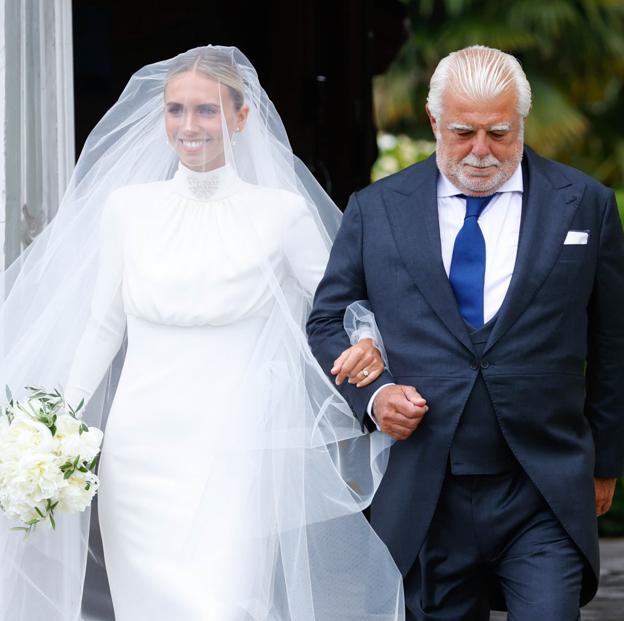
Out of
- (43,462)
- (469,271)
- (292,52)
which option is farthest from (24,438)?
(292,52)

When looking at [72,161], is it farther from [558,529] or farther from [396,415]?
[558,529]

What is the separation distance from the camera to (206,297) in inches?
161

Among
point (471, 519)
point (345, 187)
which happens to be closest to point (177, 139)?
point (471, 519)

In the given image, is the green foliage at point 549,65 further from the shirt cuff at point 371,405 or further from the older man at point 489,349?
the shirt cuff at point 371,405

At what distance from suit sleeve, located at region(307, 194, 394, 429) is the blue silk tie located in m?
0.28

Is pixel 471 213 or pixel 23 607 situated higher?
pixel 471 213

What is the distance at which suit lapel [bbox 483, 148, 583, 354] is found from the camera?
3.78m

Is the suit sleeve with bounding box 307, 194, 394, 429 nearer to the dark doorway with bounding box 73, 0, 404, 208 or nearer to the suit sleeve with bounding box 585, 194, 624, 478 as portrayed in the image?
the suit sleeve with bounding box 585, 194, 624, 478

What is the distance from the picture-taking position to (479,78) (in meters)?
3.80

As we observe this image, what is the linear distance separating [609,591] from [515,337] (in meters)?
4.94

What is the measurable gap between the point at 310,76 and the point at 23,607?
4.29 meters

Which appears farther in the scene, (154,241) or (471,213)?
(154,241)

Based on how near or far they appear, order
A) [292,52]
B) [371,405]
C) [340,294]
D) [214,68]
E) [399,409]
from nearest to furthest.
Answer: [399,409]
[371,405]
[340,294]
[214,68]
[292,52]

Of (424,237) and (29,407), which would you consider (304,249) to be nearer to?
(424,237)
